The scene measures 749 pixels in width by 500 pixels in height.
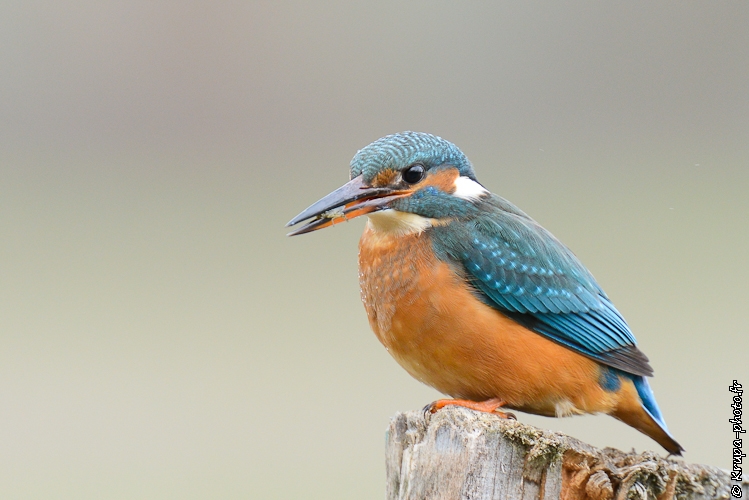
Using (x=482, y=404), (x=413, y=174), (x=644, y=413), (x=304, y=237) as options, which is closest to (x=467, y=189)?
(x=413, y=174)

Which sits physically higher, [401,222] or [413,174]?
[413,174]

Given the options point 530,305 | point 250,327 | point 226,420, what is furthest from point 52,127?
point 530,305

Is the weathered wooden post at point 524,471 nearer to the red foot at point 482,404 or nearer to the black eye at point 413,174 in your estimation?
the red foot at point 482,404

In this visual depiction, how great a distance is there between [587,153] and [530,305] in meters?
8.63

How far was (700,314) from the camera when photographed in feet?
29.5

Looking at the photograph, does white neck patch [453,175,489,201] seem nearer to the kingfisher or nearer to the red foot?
the kingfisher

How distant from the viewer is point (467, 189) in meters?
3.69

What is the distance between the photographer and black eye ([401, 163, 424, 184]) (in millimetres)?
3479

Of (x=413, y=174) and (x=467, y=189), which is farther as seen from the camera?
(x=467, y=189)

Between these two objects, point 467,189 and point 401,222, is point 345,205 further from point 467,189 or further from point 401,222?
point 467,189

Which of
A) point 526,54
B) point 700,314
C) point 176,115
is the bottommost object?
point 700,314

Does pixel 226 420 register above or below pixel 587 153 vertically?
below

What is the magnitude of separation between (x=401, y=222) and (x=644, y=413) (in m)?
1.20

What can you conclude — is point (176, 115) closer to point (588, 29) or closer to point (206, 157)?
point (206, 157)
